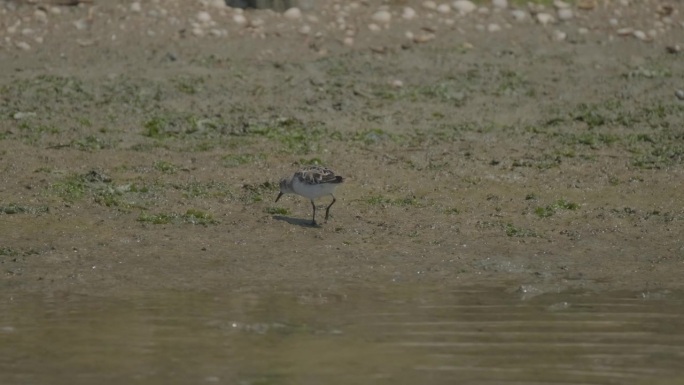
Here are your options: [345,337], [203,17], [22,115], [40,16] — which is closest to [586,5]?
[203,17]

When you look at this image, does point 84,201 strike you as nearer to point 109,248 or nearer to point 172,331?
point 109,248

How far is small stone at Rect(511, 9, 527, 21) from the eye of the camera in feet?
52.5

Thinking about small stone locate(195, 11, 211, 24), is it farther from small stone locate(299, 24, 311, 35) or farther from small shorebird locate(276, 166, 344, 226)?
small shorebird locate(276, 166, 344, 226)

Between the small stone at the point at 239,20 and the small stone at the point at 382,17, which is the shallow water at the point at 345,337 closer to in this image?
the small stone at the point at 239,20

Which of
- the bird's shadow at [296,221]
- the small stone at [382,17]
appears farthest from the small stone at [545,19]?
the bird's shadow at [296,221]

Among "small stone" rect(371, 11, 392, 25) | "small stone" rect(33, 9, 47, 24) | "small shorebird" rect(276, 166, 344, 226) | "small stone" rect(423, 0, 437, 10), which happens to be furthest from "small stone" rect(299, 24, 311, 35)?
"small shorebird" rect(276, 166, 344, 226)

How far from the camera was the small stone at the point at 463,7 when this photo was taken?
16.0 meters

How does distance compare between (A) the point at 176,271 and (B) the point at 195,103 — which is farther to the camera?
(B) the point at 195,103

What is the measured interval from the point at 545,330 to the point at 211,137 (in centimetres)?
546

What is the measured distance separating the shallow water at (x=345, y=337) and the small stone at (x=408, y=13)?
24.8ft

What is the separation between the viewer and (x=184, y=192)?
1082cm

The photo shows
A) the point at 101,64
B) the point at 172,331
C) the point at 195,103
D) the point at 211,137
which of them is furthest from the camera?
the point at 101,64

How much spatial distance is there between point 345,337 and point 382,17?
8.67 m

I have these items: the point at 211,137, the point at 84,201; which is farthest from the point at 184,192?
the point at 211,137
